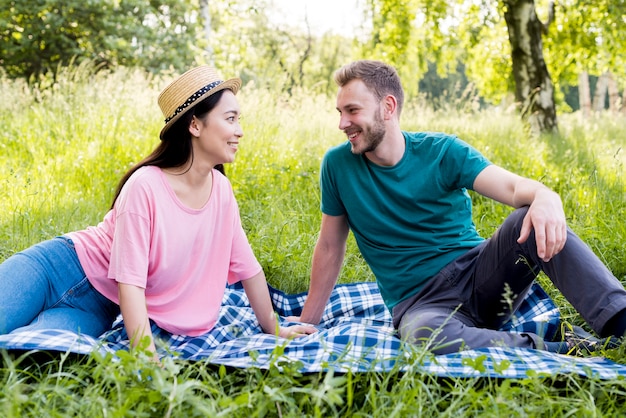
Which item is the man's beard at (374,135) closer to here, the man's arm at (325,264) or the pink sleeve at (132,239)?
the man's arm at (325,264)

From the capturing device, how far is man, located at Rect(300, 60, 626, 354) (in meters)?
2.87

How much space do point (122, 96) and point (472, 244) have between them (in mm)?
5157

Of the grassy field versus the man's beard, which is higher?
the man's beard

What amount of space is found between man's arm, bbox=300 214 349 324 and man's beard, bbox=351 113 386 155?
410 mm

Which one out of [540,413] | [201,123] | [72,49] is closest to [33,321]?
[201,123]

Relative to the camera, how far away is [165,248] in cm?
272

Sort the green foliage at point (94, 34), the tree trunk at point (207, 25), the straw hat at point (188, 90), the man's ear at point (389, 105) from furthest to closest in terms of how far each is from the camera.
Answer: the green foliage at point (94, 34)
the tree trunk at point (207, 25)
the man's ear at point (389, 105)
the straw hat at point (188, 90)

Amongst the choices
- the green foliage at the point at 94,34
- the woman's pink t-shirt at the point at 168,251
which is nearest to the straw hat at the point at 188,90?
the woman's pink t-shirt at the point at 168,251

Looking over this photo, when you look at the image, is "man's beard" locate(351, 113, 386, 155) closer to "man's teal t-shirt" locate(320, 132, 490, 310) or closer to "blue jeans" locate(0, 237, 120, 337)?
"man's teal t-shirt" locate(320, 132, 490, 310)

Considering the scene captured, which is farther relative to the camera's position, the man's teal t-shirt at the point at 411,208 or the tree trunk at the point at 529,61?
the tree trunk at the point at 529,61

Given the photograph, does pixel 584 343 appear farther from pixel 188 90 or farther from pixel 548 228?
pixel 188 90

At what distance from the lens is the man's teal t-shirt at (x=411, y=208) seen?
3.08 metres

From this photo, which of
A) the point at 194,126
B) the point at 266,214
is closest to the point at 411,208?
the point at 194,126

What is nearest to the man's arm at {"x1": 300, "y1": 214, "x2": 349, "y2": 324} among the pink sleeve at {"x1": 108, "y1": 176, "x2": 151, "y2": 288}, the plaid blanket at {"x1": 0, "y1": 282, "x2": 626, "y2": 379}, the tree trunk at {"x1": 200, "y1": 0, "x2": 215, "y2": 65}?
the plaid blanket at {"x1": 0, "y1": 282, "x2": 626, "y2": 379}
